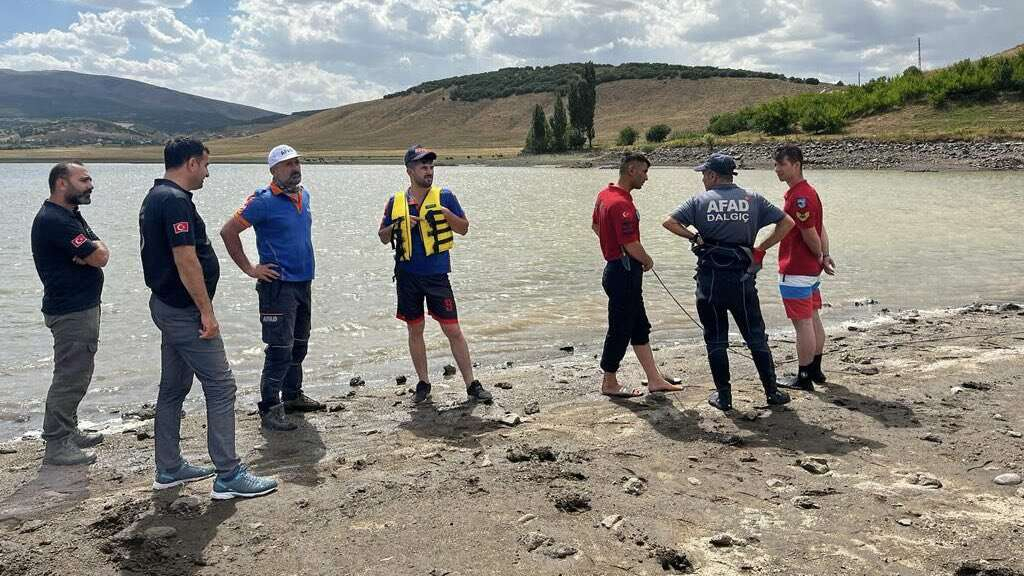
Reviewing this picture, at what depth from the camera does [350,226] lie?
26.1 metres

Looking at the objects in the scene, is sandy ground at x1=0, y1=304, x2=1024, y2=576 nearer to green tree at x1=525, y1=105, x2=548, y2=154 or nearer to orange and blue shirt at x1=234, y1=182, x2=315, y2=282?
orange and blue shirt at x1=234, y1=182, x2=315, y2=282

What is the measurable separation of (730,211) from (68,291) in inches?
197

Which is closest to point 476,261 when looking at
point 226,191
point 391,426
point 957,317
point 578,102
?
point 957,317

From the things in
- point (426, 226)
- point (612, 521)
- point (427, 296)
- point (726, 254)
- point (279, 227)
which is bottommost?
point (612, 521)

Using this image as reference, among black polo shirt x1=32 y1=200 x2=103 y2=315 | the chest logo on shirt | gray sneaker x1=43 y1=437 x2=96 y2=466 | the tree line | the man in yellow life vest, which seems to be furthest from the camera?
the tree line

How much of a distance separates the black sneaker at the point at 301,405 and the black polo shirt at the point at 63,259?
1.83m

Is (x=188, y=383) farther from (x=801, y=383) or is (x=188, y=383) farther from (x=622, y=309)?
(x=801, y=383)

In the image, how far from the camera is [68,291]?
5738mm

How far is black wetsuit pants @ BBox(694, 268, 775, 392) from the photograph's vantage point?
6.57 metres

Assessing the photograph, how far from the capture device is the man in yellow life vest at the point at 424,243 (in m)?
6.89

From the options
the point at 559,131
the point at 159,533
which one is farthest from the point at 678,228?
the point at 559,131

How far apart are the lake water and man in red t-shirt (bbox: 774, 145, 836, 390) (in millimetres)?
2543

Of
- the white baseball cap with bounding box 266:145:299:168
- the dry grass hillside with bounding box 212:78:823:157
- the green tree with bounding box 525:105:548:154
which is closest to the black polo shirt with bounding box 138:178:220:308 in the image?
the white baseball cap with bounding box 266:145:299:168

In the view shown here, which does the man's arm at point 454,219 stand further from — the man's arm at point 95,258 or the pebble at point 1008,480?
the pebble at point 1008,480
